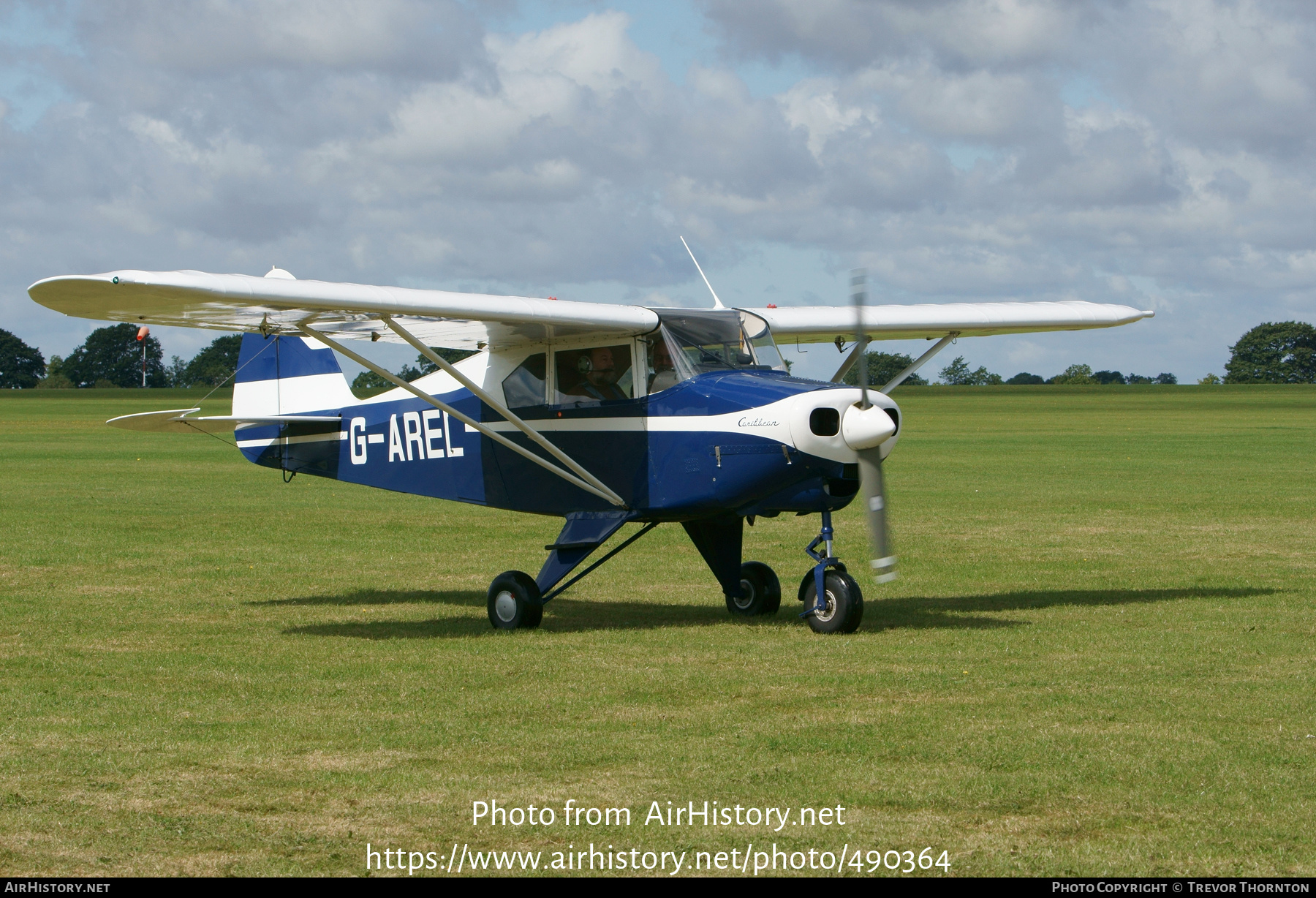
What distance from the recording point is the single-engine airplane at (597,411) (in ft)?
32.1

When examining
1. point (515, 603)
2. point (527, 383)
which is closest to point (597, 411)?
point (527, 383)

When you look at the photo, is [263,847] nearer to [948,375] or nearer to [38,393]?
[38,393]

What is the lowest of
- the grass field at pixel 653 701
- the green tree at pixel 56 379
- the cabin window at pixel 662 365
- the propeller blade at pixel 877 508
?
the grass field at pixel 653 701

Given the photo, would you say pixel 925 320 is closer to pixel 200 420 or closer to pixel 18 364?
pixel 200 420

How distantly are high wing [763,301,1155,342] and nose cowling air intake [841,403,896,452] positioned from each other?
10.4 feet

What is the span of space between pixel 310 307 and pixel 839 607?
450 centimetres

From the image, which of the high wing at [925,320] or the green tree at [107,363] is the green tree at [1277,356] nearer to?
the green tree at [107,363]

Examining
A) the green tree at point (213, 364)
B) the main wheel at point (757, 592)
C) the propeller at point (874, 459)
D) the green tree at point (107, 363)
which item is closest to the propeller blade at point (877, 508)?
the propeller at point (874, 459)

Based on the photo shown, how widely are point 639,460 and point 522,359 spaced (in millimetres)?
1587

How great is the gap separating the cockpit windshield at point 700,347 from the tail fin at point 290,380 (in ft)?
13.0

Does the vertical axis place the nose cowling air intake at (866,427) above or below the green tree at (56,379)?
below

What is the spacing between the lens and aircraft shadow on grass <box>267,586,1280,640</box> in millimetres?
10992

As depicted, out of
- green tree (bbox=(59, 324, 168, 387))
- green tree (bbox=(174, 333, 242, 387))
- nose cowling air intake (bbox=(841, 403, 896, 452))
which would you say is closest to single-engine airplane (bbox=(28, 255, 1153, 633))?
nose cowling air intake (bbox=(841, 403, 896, 452))

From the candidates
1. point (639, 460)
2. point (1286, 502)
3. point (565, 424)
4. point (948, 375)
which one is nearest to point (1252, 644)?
point (639, 460)
